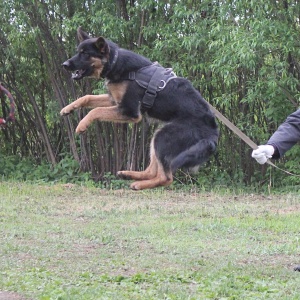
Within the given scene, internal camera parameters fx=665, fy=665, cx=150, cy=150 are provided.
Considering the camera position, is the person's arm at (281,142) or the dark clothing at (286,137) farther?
the dark clothing at (286,137)

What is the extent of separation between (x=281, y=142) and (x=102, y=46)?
1811 mm

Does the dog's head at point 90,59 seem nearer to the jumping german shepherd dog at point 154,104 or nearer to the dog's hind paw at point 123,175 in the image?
the jumping german shepherd dog at point 154,104

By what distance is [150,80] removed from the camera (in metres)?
6.07

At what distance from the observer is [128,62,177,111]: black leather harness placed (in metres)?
6.04

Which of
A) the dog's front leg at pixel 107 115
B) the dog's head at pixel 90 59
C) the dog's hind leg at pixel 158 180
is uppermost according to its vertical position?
the dog's head at pixel 90 59

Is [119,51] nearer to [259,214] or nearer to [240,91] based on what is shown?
[259,214]

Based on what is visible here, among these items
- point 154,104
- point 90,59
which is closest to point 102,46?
point 90,59

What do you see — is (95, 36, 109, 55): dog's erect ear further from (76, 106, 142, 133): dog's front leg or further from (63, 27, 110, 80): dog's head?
(76, 106, 142, 133): dog's front leg

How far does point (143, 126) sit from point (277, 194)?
3.00 metres

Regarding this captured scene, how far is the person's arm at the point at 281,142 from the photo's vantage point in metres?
5.54

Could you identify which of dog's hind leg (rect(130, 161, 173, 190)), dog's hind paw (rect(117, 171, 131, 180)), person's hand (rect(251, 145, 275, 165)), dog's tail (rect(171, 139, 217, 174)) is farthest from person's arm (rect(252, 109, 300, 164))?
dog's hind paw (rect(117, 171, 131, 180))

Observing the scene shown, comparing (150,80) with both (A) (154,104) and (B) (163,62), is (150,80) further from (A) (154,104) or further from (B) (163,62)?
(B) (163,62)

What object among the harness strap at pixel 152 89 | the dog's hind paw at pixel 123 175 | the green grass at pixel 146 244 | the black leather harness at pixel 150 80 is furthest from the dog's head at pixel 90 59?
the green grass at pixel 146 244

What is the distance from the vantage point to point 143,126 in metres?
13.6
